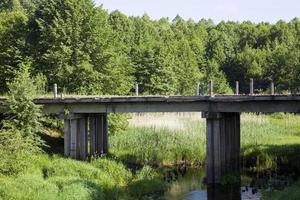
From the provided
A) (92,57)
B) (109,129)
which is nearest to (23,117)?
(109,129)

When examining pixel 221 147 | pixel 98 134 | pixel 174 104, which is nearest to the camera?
pixel 221 147

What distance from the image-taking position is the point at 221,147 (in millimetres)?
35406

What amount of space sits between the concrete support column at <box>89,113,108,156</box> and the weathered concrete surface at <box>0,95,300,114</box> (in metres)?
2.42

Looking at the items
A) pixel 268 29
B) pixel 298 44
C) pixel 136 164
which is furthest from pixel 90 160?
pixel 268 29

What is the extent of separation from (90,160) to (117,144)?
668 centimetres

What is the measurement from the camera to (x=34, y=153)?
33594mm

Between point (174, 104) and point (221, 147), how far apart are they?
4230 mm

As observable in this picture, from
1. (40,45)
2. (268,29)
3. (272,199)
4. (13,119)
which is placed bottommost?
(272,199)

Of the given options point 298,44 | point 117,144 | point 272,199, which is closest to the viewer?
point 272,199

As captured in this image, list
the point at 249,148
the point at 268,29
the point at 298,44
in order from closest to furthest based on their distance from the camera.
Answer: the point at 249,148, the point at 298,44, the point at 268,29

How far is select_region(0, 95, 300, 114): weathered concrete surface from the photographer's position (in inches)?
1307

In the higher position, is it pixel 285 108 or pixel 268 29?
pixel 268 29

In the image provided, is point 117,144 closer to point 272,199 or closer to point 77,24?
point 77,24

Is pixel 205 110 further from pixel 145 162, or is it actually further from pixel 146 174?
pixel 145 162
